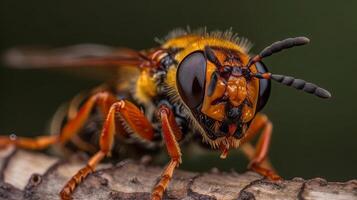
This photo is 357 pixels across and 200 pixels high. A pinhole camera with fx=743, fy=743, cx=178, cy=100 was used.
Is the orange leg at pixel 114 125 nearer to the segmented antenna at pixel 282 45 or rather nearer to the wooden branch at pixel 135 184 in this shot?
the wooden branch at pixel 135 184

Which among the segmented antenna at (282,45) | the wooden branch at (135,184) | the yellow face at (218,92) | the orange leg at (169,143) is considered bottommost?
the wooden branch at (135,184)

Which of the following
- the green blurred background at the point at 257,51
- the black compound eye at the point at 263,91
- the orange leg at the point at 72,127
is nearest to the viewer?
the black compound eye at the point at 263,91

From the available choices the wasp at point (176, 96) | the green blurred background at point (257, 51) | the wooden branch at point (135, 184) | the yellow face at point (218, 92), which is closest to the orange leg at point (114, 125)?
the wasp at point (176, 96)

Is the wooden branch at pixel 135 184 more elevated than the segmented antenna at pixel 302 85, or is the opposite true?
the segmented antenna at pixel 302 85

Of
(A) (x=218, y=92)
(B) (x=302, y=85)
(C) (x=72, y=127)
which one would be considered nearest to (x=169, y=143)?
(A) (x=218, y=92)

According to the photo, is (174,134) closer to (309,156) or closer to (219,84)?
(219,84)
